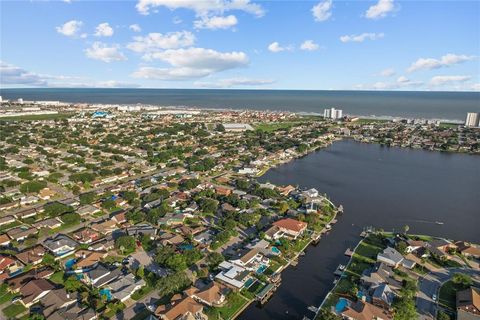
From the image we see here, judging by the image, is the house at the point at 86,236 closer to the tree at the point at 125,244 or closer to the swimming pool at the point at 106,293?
the tree at the point at 125,244

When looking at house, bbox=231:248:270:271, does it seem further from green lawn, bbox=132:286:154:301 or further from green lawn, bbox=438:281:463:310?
green lawn, bbox=438:281:463:310

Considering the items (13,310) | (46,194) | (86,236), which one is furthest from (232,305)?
(46,194)

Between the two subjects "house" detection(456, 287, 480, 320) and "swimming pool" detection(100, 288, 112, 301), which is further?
"swimming pool" detection(100, 288, 112, 301)

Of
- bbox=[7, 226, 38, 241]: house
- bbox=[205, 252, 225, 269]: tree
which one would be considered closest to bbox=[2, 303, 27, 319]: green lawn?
bbox=[7, 226, 38, 241]: house

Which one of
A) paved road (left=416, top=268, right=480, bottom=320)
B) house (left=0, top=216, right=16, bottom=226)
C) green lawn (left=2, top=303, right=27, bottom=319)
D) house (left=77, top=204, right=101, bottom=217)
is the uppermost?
house (left=77, top=204, right=101, bottom=217)

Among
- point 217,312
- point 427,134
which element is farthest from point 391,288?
point 427,134

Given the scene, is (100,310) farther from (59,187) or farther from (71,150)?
(71,150)
